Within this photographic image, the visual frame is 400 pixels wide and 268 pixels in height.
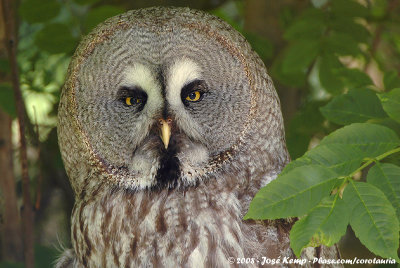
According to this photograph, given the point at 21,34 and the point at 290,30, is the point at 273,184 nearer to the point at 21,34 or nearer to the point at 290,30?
the point at 290,30

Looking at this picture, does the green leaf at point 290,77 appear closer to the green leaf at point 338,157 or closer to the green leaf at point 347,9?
the green leaf at point 347,9

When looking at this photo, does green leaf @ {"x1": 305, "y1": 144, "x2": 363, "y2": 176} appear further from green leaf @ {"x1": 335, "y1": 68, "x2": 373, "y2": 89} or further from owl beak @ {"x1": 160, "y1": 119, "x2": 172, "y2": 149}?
green leaf @ {"x1": 335, "y1": 68, "x2": 373, "y2": 89}

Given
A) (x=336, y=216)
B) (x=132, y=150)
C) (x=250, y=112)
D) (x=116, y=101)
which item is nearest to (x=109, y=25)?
(x=116, y=101)

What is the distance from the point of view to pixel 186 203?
199 centimetres

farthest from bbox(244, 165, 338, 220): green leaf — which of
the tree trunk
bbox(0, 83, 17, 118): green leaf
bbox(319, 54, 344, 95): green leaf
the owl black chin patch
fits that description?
the tree trunk

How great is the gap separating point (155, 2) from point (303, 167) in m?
1.65

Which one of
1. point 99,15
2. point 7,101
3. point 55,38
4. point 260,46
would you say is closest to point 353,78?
point 260,46

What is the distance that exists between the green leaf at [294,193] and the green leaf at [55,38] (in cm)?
138

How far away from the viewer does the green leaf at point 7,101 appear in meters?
2.60

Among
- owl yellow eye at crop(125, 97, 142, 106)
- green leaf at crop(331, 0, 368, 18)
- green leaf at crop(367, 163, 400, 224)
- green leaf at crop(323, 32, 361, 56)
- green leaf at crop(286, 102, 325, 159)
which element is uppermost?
green leaf at crop(331, 0, 368, 18)

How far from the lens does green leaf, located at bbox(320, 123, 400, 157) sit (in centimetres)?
160

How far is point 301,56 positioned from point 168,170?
3.14 ft

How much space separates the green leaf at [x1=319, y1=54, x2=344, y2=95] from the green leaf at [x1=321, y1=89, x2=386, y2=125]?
63 cm

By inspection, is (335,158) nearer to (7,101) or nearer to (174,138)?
(174,138)
